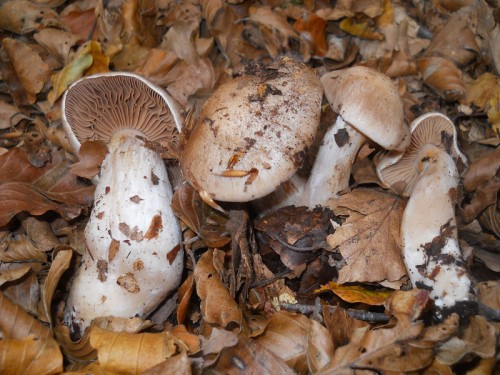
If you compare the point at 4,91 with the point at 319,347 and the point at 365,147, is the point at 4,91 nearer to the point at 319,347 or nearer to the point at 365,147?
the point at 365,147

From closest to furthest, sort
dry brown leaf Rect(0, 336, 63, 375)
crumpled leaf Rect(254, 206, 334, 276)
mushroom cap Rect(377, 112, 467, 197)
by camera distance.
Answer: dry brown leaf Rect(0, 336, 63, 375), crumpled leaf Rect(254, 206, 334, 276), mushroom cap Rect(377, 112, 467, 197)

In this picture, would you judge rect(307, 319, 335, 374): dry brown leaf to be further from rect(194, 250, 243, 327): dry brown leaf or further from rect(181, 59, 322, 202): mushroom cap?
rect(181, 59, 322, 202): mushroom cap

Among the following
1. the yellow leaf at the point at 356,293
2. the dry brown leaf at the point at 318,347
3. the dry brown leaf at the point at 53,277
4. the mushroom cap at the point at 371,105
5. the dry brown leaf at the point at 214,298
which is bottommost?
the dry brown leaf at the point at 53,277

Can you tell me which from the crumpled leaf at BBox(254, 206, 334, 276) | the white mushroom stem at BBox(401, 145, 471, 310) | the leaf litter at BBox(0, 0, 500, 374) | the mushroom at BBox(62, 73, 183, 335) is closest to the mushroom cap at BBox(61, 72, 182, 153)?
the mushroom at BBox(62, 73, 183, 335)

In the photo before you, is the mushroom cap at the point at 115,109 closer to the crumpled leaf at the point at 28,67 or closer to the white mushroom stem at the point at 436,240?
the crumpled leaf at the point at 28,67

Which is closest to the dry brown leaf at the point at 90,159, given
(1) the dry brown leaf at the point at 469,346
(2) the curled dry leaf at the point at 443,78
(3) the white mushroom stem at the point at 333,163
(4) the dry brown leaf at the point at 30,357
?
(4) the dry brown leaf at the point at 30,357

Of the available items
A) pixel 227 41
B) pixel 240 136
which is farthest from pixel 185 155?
pixel 227 41
